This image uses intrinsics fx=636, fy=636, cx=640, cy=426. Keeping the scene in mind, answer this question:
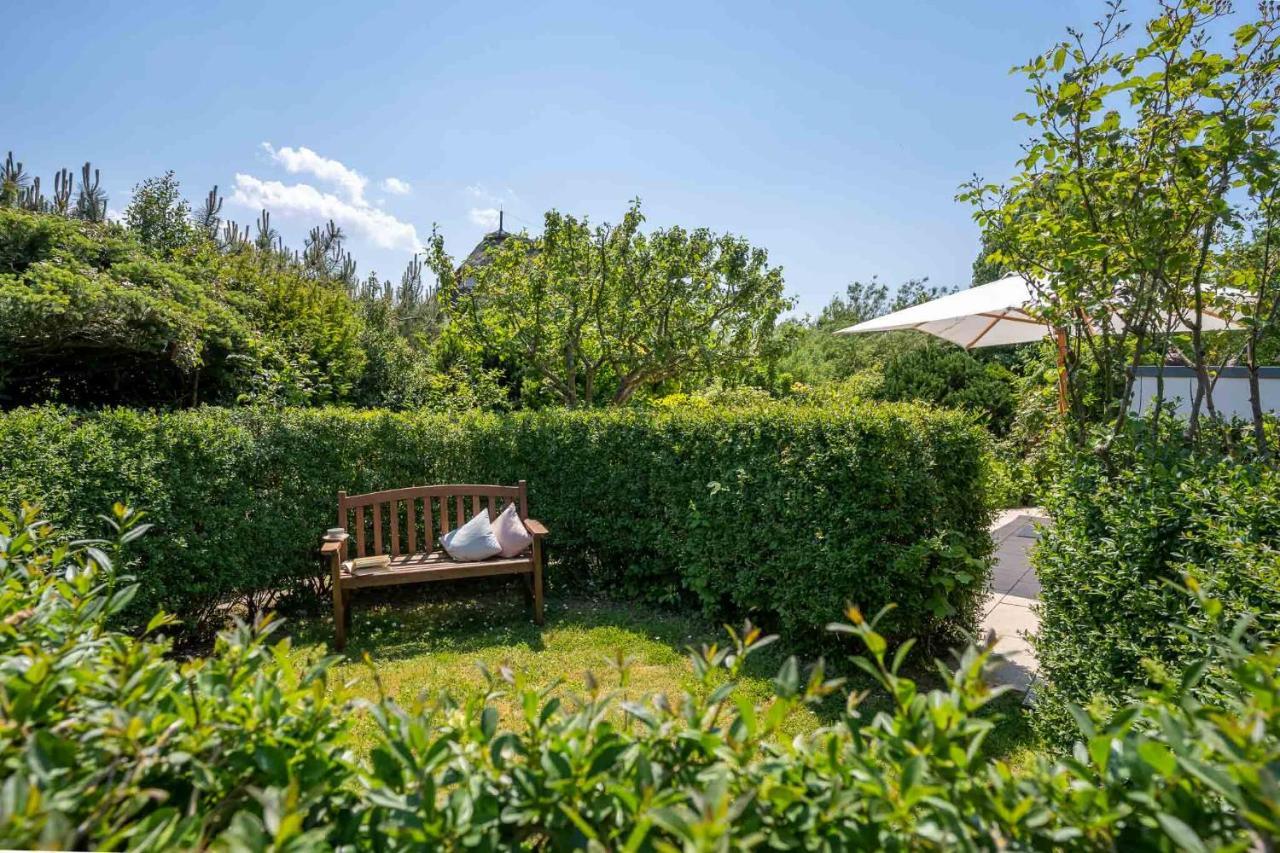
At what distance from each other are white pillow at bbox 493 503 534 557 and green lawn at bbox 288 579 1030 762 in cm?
60

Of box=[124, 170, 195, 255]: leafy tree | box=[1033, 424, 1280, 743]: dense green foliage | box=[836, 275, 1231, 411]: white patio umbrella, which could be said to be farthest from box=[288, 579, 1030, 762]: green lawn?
box=[124, 170, 195, 255]: leafy tree

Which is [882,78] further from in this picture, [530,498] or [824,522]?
[530,498]

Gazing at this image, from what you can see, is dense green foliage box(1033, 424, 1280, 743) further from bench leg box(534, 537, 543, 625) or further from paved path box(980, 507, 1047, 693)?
bench leg box(534, 537, 543, 625)

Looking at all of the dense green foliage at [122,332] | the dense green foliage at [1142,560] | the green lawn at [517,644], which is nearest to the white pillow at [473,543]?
the green lawn at [517,644]

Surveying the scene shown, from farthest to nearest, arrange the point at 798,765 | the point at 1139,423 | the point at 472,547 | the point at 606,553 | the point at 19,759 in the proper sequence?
1. the point at 606,553
2. the point at 472,547
3. the point at 1139,423
4. the point at 798,765
5. the point at 19,759

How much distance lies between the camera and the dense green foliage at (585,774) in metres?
0.85

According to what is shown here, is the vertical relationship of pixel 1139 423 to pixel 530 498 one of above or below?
above

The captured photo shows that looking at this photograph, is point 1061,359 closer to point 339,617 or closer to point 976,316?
point 976,316

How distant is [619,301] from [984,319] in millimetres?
4391

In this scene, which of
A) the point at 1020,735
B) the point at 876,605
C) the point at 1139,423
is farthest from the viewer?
the point at 876,605

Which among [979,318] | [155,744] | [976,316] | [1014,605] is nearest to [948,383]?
[979,318]

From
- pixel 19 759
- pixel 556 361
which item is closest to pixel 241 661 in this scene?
pixel 19 759

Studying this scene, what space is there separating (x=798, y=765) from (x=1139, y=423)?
306 cm

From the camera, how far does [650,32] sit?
560 centimetres
